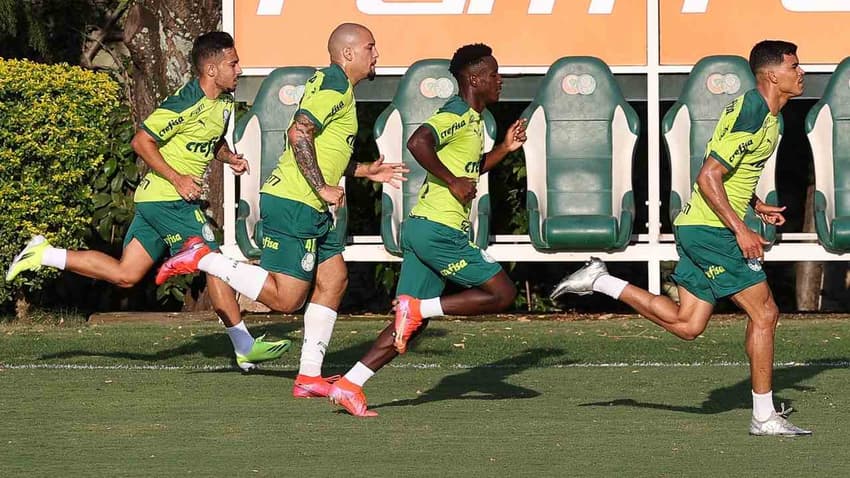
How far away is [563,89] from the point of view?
13.6 meters

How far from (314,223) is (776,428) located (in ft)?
9.45

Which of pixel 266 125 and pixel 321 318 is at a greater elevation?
pixel 266 125

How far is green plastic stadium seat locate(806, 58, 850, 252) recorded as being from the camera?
43.8 feet

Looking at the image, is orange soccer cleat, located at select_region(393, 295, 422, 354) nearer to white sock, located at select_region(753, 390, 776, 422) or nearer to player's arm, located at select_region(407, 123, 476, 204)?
player's arm, located at select_region(407, 123, 476, 204)

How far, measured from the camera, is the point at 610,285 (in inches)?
351

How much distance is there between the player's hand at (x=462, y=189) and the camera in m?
8.54

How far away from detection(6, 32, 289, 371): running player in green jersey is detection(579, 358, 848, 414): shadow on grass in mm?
2206

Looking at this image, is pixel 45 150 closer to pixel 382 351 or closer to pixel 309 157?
pixel 309 157

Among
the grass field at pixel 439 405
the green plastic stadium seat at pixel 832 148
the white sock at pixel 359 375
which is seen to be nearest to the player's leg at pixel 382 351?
the white sock at pixel 359 375

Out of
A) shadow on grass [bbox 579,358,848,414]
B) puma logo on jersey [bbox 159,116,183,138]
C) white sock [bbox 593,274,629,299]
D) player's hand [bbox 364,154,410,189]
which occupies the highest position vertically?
puma logo on jersey [bbox 159,116,183,138]

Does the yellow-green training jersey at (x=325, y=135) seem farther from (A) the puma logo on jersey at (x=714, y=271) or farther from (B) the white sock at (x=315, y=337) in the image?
(A) the puma logo on jersey at (x=714, y=271)

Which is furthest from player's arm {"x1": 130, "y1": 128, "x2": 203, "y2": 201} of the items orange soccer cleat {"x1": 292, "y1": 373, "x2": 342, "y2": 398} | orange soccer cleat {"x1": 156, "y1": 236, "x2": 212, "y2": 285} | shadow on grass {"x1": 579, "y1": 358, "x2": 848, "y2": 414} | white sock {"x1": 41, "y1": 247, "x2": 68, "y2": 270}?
shadow on grass {"x1": 579, "y1": 358, "x2": 848, "y2": 414}

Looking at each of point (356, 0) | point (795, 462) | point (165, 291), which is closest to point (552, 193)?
point (356, 0)

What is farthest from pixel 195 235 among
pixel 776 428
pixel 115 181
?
pixel 115 181
